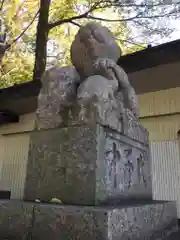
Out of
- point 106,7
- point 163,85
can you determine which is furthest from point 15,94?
point 106,7

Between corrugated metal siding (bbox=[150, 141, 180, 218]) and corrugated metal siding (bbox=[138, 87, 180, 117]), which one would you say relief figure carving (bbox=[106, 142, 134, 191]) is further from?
corrugated metal siding (bbox=[138, 87, 180, 117])

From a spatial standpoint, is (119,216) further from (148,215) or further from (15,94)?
(15,94)

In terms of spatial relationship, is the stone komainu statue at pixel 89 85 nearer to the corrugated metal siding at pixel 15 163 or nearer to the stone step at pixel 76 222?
the stone step at pixel 76 222

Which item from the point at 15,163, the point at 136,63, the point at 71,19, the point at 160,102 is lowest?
the point at 15,163

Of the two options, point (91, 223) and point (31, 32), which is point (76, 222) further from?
point (31, 32)

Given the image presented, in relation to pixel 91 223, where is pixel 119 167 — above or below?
above

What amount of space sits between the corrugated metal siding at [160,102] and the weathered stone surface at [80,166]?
3.58 metres

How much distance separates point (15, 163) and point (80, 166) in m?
5.92

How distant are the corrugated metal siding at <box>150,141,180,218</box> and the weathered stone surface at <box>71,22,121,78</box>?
342 cm

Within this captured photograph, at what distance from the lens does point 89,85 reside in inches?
70.3

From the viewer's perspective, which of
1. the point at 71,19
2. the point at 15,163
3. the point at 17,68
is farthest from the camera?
the point at 17,68

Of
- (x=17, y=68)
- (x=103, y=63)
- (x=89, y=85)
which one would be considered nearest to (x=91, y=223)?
(x=89, y=85)

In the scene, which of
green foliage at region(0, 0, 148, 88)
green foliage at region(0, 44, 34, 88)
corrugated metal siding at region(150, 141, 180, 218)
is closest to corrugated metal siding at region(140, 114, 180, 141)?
corrugated metal siding at region(150, 141, 180, 218)

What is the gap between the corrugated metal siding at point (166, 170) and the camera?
4824 mm
